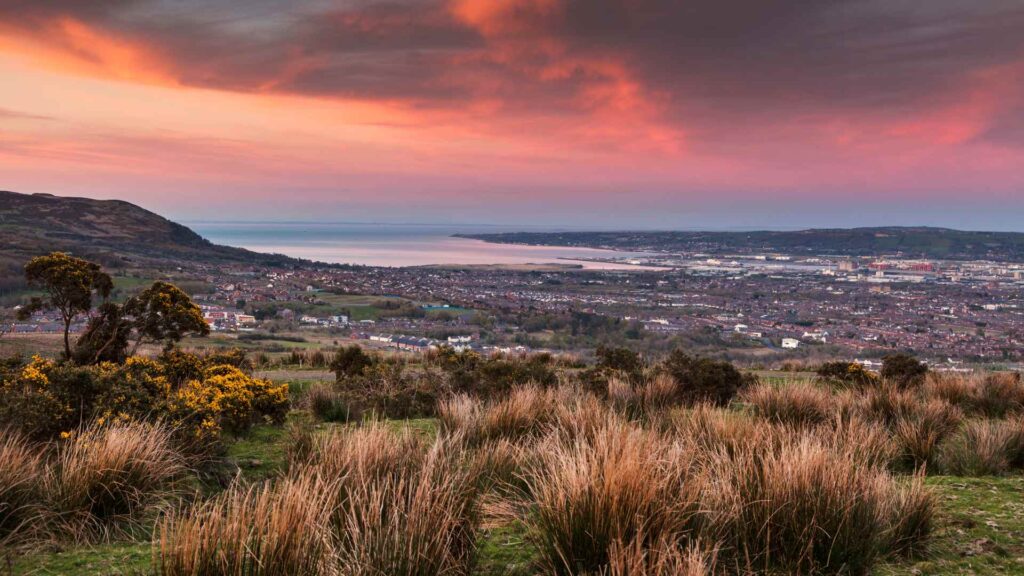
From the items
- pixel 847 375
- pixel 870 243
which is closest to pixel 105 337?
pixel 847 375

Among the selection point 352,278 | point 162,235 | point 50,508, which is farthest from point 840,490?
point 162,235

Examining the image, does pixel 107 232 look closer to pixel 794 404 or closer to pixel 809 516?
pixel 794 404

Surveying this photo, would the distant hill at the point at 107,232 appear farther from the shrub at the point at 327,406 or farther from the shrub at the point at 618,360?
the shrub at the point at 618,360

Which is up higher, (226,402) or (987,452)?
(226,402)

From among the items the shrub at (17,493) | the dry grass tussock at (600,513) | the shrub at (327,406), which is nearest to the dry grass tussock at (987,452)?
the dry grass tussock at (600,513)

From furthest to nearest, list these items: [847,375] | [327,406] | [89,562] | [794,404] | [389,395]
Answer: [847,375], [389,395], [327,406], [794,404], [89,562]

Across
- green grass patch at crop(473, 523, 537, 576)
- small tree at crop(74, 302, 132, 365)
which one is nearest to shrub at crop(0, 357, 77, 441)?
small tree at crop(74, 302, 132, 365)
